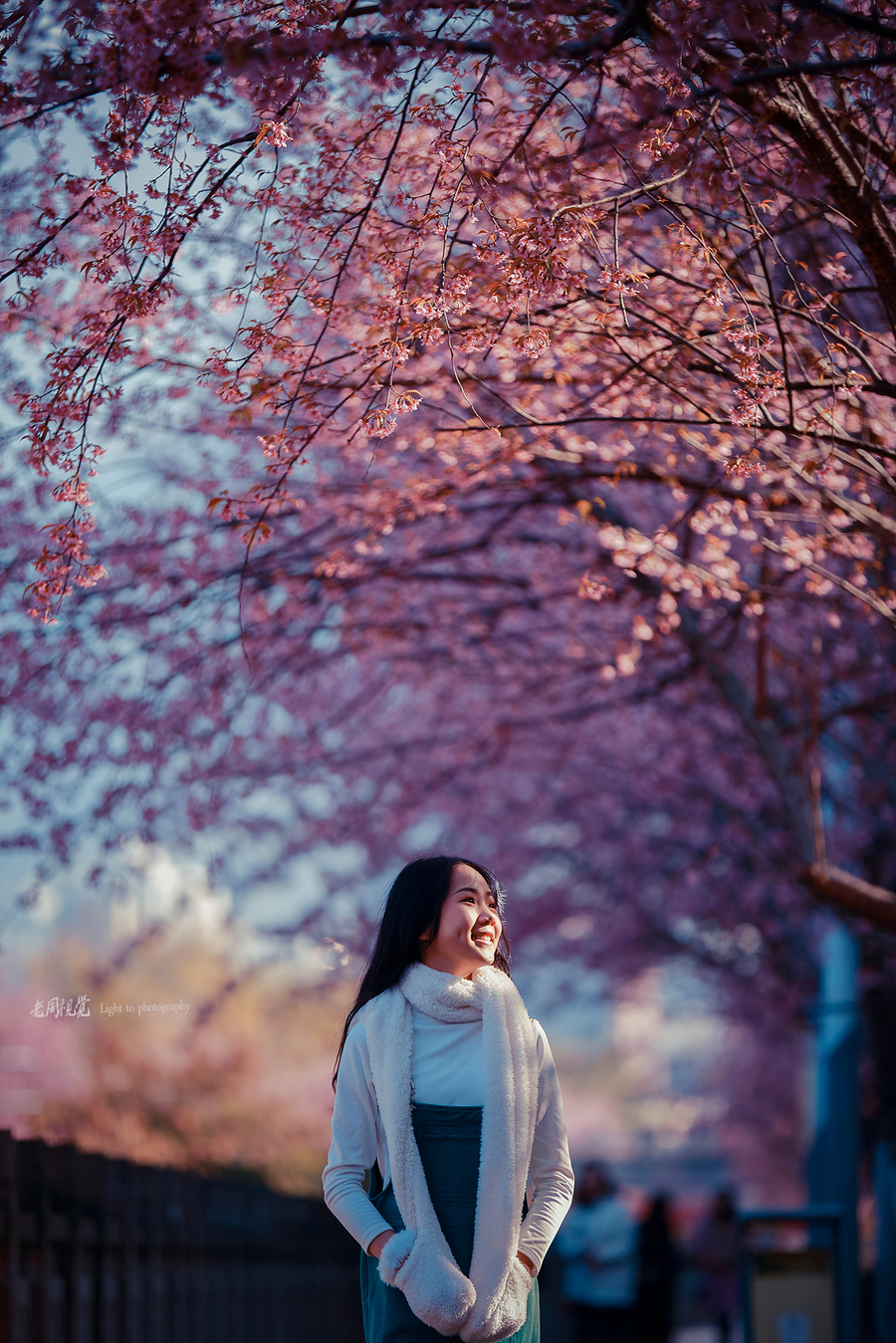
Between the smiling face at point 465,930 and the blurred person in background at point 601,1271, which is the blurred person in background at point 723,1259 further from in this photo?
the smiling face at point 465,930

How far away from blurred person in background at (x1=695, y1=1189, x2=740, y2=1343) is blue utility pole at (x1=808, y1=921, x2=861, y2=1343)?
3.41 feet

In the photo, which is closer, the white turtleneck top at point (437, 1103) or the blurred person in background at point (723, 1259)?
the white turtleneck top at point (437, 1103)

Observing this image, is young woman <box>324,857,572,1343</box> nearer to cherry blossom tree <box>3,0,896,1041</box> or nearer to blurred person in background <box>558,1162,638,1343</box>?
cherry blossom tree <box>3,0,896,1041</box>

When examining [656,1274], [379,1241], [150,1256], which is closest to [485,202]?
[379,1241]

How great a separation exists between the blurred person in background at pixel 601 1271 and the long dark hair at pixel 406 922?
6.82 meters

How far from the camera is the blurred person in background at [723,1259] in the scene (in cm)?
1108

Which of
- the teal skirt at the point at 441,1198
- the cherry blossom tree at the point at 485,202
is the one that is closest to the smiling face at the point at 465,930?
the teal skirt at the point at 441,1198

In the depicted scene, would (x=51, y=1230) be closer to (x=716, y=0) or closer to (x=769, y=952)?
(x=716, y=0)

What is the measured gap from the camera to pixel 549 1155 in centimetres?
302

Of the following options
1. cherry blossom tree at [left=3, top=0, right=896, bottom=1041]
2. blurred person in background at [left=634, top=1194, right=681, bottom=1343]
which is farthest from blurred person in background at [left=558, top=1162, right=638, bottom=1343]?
cherry blossom tree at [left=3, top=0, right=896, bottom=1041]

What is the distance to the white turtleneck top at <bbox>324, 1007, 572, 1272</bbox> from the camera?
2.88m

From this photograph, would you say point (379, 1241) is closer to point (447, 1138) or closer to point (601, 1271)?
point (447, 1138)

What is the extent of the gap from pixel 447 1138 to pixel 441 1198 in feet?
0.43

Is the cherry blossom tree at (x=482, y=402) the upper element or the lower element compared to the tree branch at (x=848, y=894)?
upper
